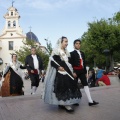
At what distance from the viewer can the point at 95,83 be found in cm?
1554

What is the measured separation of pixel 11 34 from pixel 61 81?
63346mm

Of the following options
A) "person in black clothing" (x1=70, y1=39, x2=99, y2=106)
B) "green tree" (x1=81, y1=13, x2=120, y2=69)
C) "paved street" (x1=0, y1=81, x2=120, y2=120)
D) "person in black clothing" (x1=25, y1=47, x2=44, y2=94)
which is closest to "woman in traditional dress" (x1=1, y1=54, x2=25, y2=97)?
"person in black clothing" (x1=25, y1=47, x2=44, y2=94)

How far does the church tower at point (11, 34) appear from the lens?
67.6 metres

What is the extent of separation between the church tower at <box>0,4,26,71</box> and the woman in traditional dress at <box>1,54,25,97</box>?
5864 cm

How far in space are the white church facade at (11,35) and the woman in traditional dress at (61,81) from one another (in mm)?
61632

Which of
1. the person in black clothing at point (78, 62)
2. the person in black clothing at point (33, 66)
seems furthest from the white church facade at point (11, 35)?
the person in black clothing at point (78, 62)

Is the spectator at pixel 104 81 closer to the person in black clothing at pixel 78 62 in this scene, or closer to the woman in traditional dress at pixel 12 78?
the woman in traditional dress at pixel 12 78

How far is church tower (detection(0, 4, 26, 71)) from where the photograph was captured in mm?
67625

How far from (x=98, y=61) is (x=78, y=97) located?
5474 centimetres

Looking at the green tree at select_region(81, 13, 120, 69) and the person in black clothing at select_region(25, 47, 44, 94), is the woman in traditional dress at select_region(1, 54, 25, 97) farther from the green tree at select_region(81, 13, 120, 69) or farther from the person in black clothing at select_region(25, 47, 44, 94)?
the green tree at select_region(81, 13, 120, 69)

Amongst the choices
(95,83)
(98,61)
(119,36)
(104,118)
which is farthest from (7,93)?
(98,61)

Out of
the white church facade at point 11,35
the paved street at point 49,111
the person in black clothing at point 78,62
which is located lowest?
the paved street at point 49,111

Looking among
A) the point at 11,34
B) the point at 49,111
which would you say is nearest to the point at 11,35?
the point at 11,34

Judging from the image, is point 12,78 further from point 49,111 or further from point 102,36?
point 102,36
